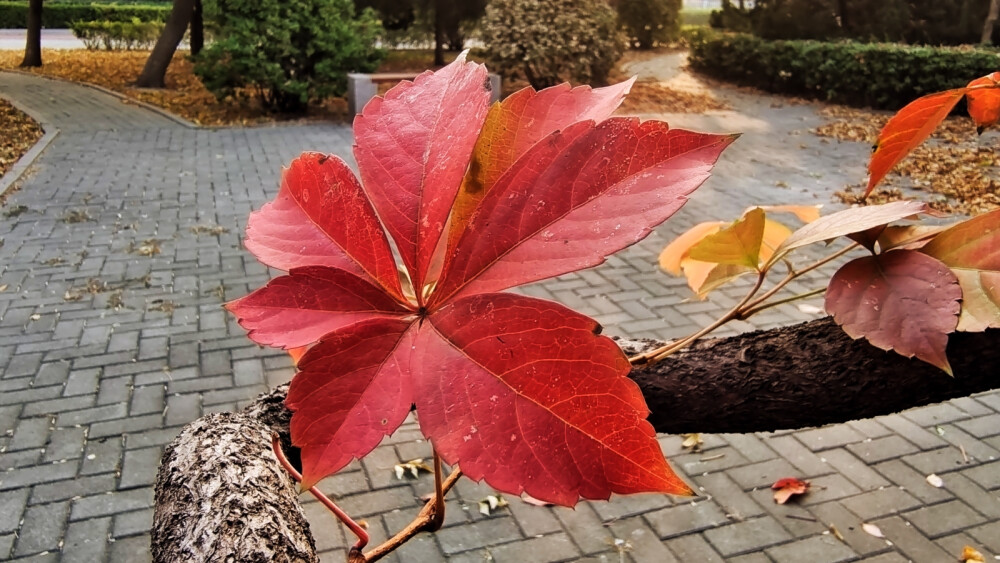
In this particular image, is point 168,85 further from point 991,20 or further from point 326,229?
point 326,229

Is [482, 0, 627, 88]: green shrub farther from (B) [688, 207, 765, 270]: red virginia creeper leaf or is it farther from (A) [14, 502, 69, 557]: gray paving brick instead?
(B) [688, 207, 765, 270]: red virginia creeper leaf

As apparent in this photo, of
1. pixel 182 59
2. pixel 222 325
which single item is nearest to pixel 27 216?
pixel 222 325

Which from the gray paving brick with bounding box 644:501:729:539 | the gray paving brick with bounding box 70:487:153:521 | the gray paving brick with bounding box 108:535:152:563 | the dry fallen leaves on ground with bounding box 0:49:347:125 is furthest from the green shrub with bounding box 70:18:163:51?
the gray paving brick with bounding box 644:501:729:539

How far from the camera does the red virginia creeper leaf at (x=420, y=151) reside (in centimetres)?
50

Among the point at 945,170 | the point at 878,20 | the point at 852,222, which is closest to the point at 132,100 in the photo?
A: the point at 945,170

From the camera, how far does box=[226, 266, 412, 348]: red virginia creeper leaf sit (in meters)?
0.50

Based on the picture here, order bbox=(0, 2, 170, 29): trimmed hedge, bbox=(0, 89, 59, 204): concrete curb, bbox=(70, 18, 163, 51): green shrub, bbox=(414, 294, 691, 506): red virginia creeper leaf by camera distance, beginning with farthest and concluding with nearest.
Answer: bbox=(0, 2, 170, 29): trimmed hedge, bbox=(70, 18, 163, 51): green shrub, bbox=(0, 89, 59, 204): concrete curb, bbox=(414, 294, 691, 506): red virginia creeper leaf

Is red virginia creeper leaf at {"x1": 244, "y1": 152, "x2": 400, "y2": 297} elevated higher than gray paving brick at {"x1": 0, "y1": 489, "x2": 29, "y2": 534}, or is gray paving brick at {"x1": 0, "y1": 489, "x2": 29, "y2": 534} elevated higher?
Result: red virginia creeper leaf at {"x1": 244, "y1": 152, "x2": 400, "y2": 297}

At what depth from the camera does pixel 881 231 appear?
26.2 inches

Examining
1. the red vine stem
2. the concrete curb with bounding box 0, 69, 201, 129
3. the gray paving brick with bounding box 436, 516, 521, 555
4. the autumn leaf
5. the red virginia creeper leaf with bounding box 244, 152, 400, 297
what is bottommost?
the gray paving brick with bounding box 436, 516, 521, 555

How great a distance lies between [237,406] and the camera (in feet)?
13.0

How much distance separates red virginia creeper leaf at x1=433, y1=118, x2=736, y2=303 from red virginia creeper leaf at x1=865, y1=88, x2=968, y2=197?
349mm

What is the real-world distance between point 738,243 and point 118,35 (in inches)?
942

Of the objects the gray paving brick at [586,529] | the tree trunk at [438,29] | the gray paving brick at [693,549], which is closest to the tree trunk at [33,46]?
the tree trunk at [438,29]
